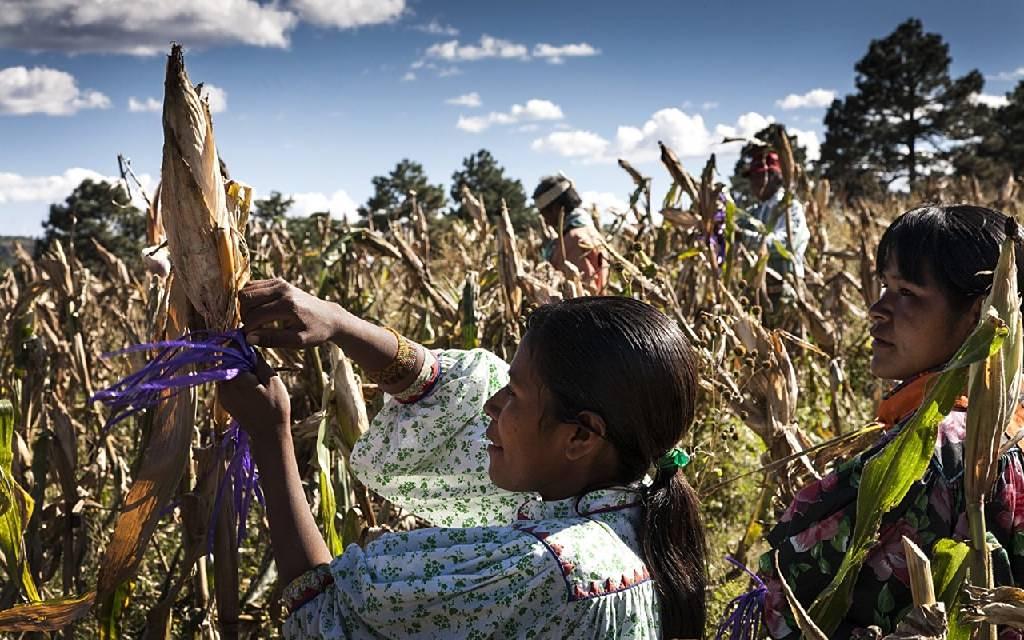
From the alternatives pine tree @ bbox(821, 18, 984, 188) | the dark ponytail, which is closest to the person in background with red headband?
the dark ponytail

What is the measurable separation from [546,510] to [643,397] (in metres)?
0.21

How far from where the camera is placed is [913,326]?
5.24 feet

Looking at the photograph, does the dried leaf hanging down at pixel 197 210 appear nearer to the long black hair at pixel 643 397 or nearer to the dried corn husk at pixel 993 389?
the long black hair at pixel 643 397

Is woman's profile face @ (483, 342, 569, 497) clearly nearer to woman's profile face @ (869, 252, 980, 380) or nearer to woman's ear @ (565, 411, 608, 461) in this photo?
woman's ear @ (565, 411, 608, 461)

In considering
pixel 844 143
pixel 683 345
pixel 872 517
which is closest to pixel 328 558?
pixel 683 345

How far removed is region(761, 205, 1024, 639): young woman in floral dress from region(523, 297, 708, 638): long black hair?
0.63 ft

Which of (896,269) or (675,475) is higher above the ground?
(896,269)

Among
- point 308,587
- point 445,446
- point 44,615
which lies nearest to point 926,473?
point 445,446

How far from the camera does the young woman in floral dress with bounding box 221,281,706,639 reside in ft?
3.99

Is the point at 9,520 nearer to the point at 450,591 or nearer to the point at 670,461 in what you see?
the point at 450,591

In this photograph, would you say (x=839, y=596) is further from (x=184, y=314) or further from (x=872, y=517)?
(x=184, y=314)

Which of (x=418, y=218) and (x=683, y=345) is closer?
(x=683, y=345)

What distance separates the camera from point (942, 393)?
969 mm

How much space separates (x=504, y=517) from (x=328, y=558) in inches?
19.4
